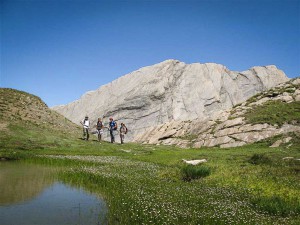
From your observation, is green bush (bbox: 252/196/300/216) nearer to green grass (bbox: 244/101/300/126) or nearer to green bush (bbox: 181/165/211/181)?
green bush (bbox: 181/165/211/181)

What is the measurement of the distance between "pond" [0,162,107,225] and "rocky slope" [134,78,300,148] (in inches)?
1375

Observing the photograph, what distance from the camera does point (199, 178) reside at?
19656 millimetres

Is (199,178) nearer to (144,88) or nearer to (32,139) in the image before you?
(32,139)

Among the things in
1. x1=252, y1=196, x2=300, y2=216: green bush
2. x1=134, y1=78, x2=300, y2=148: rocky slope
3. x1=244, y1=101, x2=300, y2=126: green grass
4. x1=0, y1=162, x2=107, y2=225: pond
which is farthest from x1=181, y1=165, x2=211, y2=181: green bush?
x1=244, y1=101, x2=300, y2=126: green grass

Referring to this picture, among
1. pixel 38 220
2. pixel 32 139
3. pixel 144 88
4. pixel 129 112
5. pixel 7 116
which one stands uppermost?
pixel 144 88

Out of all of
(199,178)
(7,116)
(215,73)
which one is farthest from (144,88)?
(199,178)

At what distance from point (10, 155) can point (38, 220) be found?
19916 mm

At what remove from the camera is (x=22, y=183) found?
16172mm

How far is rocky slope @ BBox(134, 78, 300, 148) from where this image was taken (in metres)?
47.7

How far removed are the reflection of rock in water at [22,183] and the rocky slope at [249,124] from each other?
1330 inches

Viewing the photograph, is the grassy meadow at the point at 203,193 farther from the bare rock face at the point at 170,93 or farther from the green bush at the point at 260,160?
the bare rock face at the point at 170,93

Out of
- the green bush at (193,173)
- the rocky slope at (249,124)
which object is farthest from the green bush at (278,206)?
the rocky slope at (249,124)

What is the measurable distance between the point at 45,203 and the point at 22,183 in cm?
418

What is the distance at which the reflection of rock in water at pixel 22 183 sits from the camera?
13.2m
